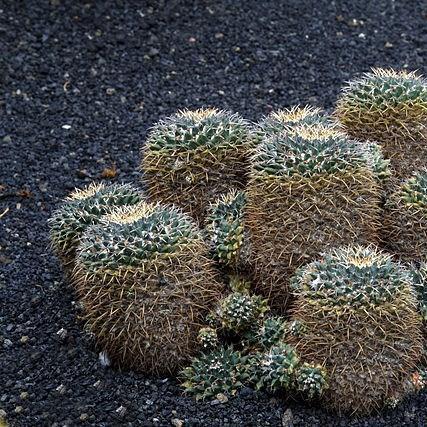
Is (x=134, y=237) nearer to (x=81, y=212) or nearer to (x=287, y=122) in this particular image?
(x=81, y=212)

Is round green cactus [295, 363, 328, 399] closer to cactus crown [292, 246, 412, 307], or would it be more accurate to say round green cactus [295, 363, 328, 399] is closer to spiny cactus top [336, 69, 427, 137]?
cactus crown [292, 246, 412, 307]

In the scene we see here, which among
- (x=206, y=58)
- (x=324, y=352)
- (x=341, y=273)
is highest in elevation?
(x=341, y=273)

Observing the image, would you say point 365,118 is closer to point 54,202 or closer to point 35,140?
point 54,202

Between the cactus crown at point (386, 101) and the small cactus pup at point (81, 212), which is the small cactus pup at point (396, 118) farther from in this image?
the small cactus pup at point (81, 212)

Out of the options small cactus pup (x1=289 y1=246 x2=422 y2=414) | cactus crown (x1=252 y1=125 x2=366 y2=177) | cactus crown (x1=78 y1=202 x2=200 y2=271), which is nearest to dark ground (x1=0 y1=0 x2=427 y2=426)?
cactus crown (x1=78 y1=202 x2=200 y2=271)

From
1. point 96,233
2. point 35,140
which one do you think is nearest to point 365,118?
point 96,233

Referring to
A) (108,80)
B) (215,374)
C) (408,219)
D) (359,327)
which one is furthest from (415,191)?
(108,80)
